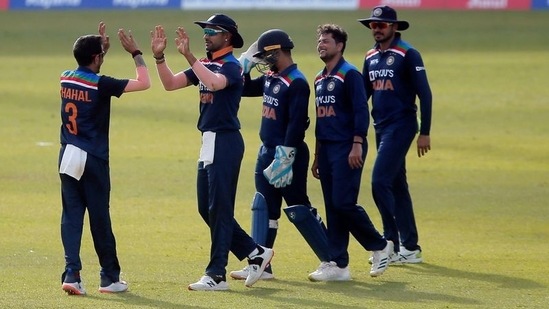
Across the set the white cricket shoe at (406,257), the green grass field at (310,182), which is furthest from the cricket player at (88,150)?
the white cricket shoe at (406,257)

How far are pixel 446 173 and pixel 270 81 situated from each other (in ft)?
Result: 24.6

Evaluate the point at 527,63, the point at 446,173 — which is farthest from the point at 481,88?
the point at 446,173

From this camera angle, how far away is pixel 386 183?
10.8 meters

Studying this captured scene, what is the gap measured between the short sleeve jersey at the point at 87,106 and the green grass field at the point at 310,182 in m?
1.17

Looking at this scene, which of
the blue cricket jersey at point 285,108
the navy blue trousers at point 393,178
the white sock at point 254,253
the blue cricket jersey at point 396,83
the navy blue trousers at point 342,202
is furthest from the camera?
the blue cricket jersey at point 396,83

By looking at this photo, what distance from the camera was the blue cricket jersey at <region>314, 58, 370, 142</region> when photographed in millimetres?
10102

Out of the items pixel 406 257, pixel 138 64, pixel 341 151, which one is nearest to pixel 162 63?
pixel 138 64

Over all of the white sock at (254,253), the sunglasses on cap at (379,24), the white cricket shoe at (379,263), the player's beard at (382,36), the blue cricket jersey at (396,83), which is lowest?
the white cricket shoe at (379,263)

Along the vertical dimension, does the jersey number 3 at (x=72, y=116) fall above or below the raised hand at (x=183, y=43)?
below

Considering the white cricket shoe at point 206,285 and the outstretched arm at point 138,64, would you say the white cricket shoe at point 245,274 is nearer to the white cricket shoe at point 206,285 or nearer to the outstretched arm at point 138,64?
the white cricket shoe at point 206,285

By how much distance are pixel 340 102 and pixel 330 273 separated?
143 cm

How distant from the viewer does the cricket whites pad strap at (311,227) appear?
402 inches

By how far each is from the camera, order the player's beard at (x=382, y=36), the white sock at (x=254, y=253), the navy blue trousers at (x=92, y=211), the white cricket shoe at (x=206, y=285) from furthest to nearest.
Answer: the player's beard at (x=382, y=36) → the white sock at (x=254, y=253) → the white cricket shoe at (x=206, y=285) → the navy blue trousers at (x=92, y=211)

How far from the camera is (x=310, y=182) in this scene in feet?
54.1
